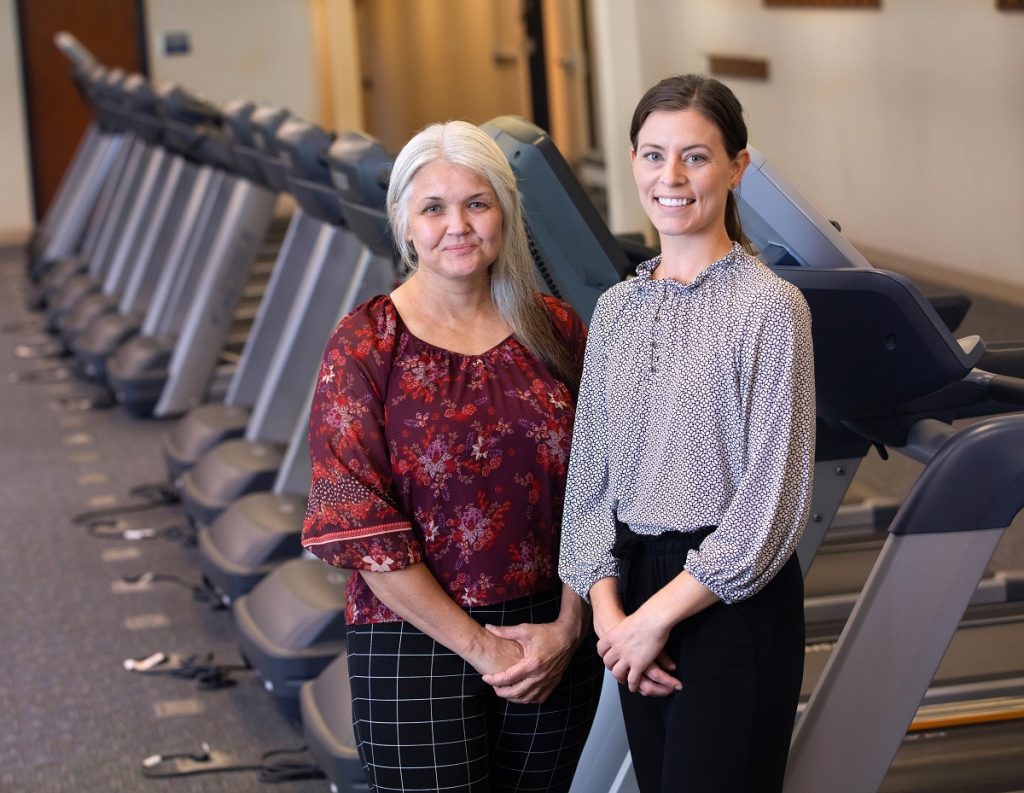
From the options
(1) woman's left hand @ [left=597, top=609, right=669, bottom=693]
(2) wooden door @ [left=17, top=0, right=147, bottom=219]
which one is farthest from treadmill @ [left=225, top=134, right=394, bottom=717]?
(2) wooden door @ [left=17, top=0, right=147, bottom=219]

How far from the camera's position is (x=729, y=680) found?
Result: 1.57 metres

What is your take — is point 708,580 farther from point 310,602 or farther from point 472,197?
point 310,602

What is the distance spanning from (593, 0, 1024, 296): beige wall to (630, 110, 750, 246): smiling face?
17.7 feet

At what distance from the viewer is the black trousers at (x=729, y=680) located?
157 centimetres

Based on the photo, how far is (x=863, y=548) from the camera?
3840mm

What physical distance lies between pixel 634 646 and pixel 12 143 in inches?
482

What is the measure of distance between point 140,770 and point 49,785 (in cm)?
19

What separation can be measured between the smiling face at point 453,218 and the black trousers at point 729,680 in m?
0.42

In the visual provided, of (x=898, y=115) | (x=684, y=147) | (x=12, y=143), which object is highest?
(x=684, y=147)

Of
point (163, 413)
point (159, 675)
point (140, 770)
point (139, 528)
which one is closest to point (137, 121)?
point (163, 413)

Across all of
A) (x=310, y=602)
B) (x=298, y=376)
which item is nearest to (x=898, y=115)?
(x=298, y=376)

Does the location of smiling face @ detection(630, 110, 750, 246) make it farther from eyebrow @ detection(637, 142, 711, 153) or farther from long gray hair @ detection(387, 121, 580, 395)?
long gray hair @ detection(387, 121, 580, 395)

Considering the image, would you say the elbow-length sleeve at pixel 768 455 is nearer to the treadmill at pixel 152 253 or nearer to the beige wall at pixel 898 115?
the treadmill at pixel 152 253

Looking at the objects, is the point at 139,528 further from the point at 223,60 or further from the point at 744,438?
the point at 223,60
